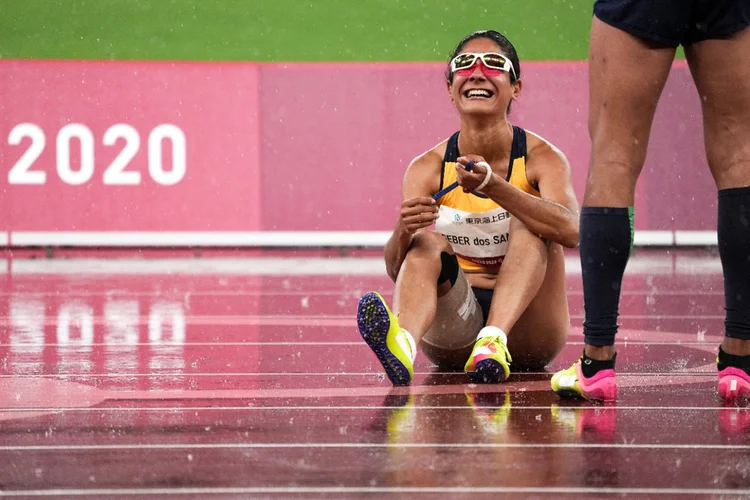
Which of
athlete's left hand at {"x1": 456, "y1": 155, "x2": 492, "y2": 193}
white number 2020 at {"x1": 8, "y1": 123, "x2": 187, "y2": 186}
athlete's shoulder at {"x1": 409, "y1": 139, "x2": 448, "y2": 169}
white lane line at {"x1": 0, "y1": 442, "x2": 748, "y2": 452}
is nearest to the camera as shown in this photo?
white lane line at {"x1": 0, "y1": 442, "x2": 748, "y2": 452}

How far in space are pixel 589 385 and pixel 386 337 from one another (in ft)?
1.64

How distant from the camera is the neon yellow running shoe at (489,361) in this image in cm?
303

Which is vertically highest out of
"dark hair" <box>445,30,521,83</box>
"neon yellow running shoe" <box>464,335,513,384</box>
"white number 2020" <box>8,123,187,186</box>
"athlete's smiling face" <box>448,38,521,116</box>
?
"white number 2020" <box>8,123,187,186</box>

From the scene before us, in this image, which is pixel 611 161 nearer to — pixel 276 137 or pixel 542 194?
pixel 542 194

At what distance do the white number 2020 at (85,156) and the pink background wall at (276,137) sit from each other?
0.04 metres

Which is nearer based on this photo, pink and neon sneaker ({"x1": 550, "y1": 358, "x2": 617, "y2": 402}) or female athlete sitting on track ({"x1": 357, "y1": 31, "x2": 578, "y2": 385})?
pink and neon sneaker ({"x1": 550, "y1": 358, "x2": 617, "y2": 402})

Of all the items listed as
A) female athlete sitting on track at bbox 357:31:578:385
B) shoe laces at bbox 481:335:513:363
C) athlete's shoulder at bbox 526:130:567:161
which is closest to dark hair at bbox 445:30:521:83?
female athlete sitting on track at bbox 357:31:578:385

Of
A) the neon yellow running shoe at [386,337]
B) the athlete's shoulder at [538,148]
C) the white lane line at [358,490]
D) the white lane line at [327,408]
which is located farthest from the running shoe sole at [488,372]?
the white lane line at [358,490]

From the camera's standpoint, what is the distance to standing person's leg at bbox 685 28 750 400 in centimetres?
263

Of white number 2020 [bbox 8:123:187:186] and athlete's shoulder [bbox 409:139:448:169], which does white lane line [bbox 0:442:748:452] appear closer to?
athlete's shoulder [bbox 409:139:448:169]

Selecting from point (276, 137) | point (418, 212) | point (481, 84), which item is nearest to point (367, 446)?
point (418, 212)

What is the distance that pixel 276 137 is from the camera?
10250mm

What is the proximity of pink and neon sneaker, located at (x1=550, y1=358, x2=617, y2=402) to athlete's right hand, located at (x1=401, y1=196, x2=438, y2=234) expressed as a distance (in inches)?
22.1

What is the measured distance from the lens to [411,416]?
2.59 meters
